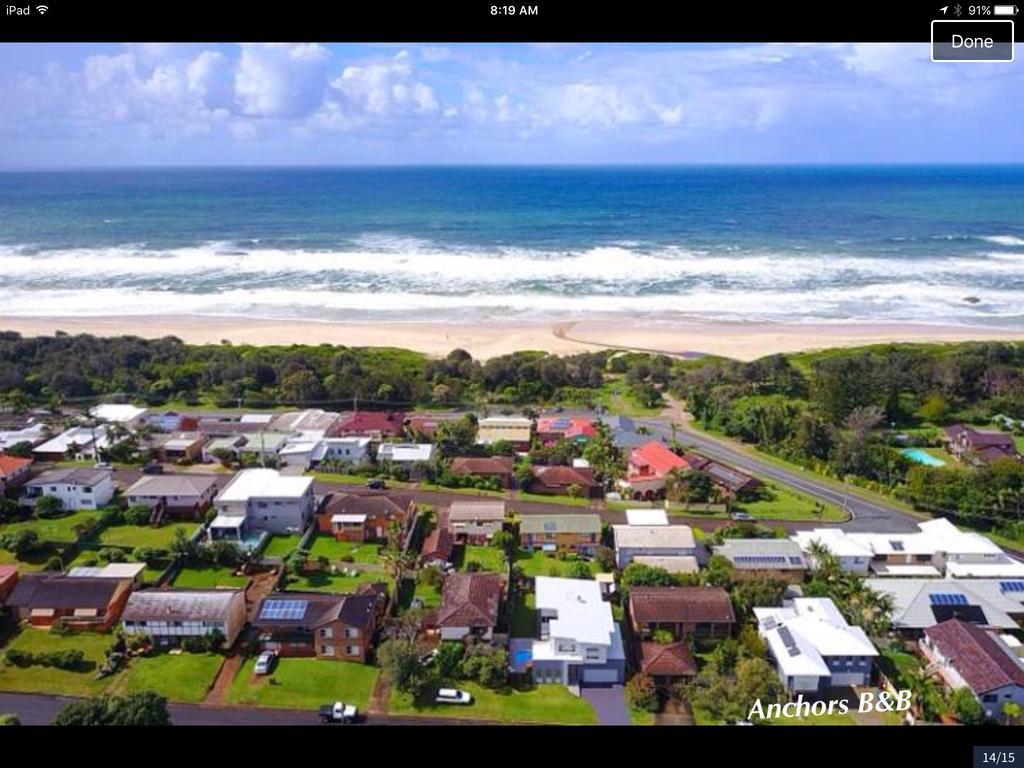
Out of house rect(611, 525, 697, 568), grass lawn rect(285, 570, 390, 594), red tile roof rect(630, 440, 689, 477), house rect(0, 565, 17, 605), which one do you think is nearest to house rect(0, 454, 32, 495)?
house rect(0, 565, 17, 605)

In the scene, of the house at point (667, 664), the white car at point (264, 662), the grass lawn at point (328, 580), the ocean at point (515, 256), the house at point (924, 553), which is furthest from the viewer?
the ocean at point (515, 256)

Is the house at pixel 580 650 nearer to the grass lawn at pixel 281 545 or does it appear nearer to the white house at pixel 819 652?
the white house at pixel 819 652

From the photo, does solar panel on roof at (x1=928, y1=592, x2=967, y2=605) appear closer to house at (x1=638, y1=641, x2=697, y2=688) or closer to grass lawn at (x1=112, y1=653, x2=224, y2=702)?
house at (x1=638, y1=641, x2=697, y2=688)

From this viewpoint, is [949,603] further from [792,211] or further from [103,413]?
[792,211]

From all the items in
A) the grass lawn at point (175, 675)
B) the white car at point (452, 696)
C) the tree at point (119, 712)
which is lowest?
the white car at point (452, 696)

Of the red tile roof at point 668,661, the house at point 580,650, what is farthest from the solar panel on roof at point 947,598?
the house at point 580,650
